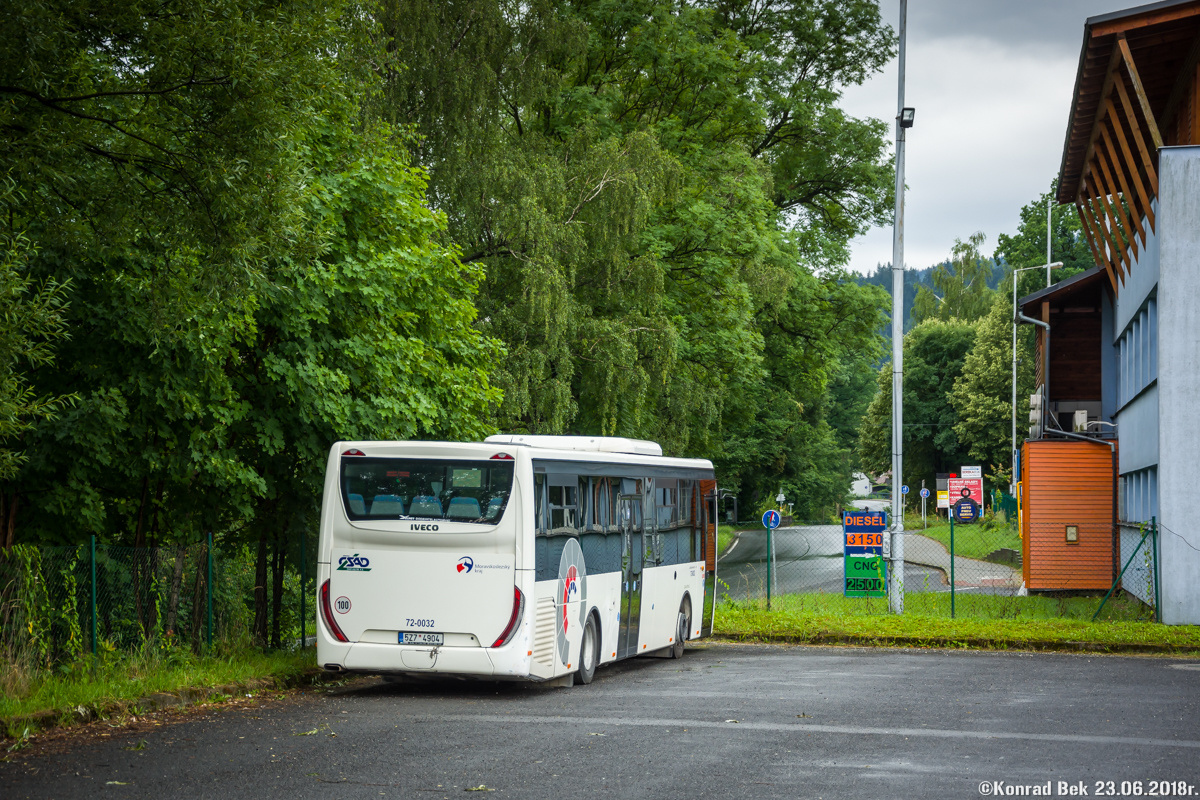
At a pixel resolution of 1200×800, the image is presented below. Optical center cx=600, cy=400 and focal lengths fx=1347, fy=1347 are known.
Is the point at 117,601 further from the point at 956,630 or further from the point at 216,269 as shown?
the point at 956,630

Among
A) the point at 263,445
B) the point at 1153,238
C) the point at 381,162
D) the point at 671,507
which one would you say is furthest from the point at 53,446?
the point at 1153,238

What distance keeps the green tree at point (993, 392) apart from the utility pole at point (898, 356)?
52.4 m

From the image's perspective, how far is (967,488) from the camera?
2191 inches

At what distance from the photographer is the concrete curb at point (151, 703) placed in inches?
420

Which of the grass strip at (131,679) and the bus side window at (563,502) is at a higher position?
the bus side window at (563,502)

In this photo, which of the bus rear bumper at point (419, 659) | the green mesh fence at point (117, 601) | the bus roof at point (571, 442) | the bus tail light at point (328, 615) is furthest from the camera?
the bus roof at point (571, 442)

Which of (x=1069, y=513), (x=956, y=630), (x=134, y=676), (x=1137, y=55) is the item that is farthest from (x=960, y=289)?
(x=134, y=676)

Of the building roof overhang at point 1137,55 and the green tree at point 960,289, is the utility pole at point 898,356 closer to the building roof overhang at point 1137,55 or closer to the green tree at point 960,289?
the building roof overhang at point 1137,55

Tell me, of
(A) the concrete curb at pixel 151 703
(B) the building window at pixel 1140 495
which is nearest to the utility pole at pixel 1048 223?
(B) the building window at pixel 1140 495

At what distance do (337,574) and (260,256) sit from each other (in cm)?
348

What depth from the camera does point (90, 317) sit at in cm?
1395

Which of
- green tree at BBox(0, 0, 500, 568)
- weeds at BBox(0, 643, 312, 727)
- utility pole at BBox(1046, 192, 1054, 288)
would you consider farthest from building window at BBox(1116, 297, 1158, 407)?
utility pole at BBox(1046, 192, 1054, 288)

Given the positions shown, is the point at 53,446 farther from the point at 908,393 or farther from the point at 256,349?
the point at 908,393

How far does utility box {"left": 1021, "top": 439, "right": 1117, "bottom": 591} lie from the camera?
3103cm
